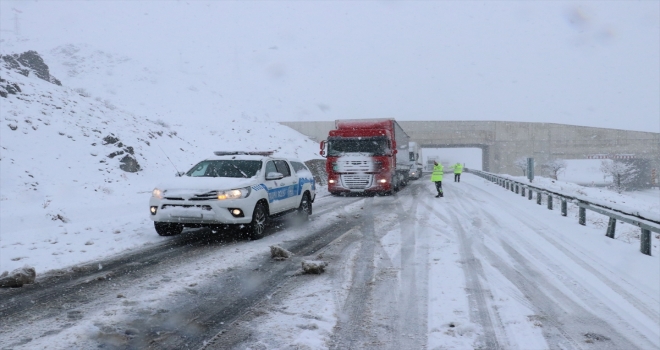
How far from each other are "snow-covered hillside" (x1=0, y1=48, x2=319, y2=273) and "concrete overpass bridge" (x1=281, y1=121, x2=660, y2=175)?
39.8 meters

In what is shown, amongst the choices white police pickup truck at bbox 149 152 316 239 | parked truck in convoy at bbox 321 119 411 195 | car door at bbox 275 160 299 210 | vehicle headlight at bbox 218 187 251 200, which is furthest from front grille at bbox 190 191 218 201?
parked truck in convoy at bbox 321 119 411 195

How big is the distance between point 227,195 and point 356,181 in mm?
11494

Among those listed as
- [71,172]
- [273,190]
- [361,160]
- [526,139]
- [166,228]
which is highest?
[526,139]

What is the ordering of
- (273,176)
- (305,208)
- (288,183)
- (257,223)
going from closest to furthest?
(257,223) < (273,176) < (288,183) < (305,208)

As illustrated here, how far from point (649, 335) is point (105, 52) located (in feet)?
248

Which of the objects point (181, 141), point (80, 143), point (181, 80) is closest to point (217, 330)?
point (80, 143)

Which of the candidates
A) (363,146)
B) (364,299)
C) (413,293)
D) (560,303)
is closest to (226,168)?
(364,299)

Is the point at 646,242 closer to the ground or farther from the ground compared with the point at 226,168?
closer to the ground

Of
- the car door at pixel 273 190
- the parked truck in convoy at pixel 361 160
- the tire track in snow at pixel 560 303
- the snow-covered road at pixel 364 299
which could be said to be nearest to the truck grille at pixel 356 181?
the parked truck in convoy at pixel 361 160

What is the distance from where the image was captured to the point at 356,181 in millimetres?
19297

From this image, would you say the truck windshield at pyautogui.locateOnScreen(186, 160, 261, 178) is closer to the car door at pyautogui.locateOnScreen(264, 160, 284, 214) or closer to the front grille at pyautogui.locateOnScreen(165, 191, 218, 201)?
the car door at pyautogui.locateOnScreen(264, 160, 284, 214)

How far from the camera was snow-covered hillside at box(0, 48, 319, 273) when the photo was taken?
26.4 feet

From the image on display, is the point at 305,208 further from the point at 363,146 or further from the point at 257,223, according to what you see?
the point at 363,146

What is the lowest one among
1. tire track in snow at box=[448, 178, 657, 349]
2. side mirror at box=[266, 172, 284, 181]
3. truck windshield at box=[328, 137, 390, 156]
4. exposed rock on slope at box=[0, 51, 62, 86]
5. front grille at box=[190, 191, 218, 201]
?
tire track in snow at box=[448, 178, 657, 349]
